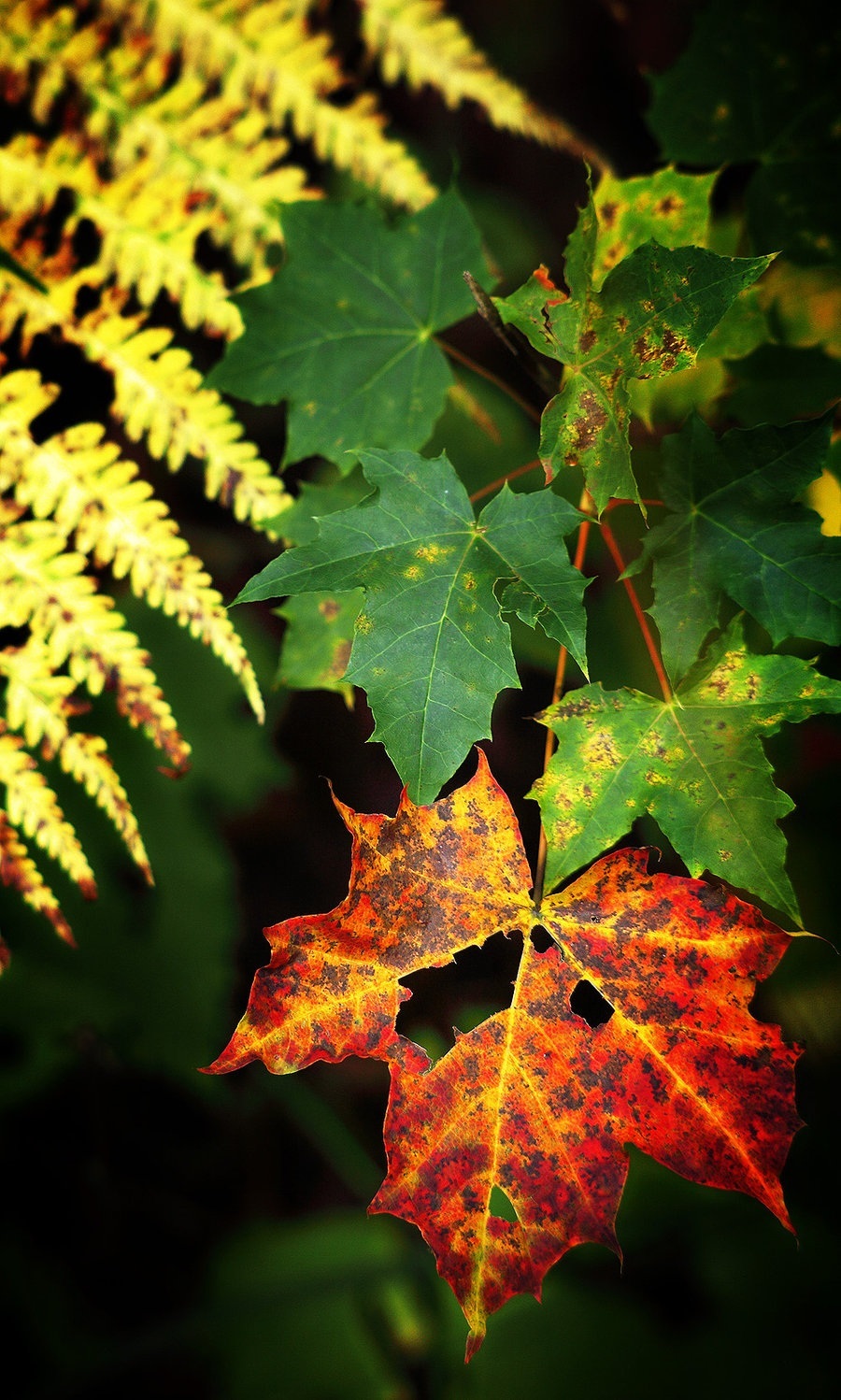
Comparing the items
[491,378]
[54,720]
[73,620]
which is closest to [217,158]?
[491,378]

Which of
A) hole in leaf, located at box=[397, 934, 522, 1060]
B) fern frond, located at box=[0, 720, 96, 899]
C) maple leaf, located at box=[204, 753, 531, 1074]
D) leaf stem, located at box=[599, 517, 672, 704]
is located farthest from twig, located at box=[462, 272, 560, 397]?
hole in leaf, located at box=[397, 934, 522, 1060]

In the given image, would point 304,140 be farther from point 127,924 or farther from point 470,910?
point 127,924

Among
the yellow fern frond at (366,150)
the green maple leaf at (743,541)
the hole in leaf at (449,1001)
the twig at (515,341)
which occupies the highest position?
the yellow fern frond at (366,150)

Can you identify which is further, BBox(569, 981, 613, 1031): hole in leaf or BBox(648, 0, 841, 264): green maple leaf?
BBox(569, 981, 613, 1031): hole in leaf

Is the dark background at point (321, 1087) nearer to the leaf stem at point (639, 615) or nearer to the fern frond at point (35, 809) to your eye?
the leaf stem at point (639, 615)

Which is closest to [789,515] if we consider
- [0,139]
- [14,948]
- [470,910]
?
[470,910]

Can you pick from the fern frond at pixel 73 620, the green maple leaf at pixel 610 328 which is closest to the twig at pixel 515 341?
the green maple leaf at pixel 610 328

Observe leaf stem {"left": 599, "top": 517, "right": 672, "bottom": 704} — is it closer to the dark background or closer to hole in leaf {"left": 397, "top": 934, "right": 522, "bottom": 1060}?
the dark background

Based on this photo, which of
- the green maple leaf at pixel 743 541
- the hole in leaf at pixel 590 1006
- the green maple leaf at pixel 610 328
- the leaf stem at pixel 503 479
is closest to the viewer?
the green maple leaf at pixel 610 328
